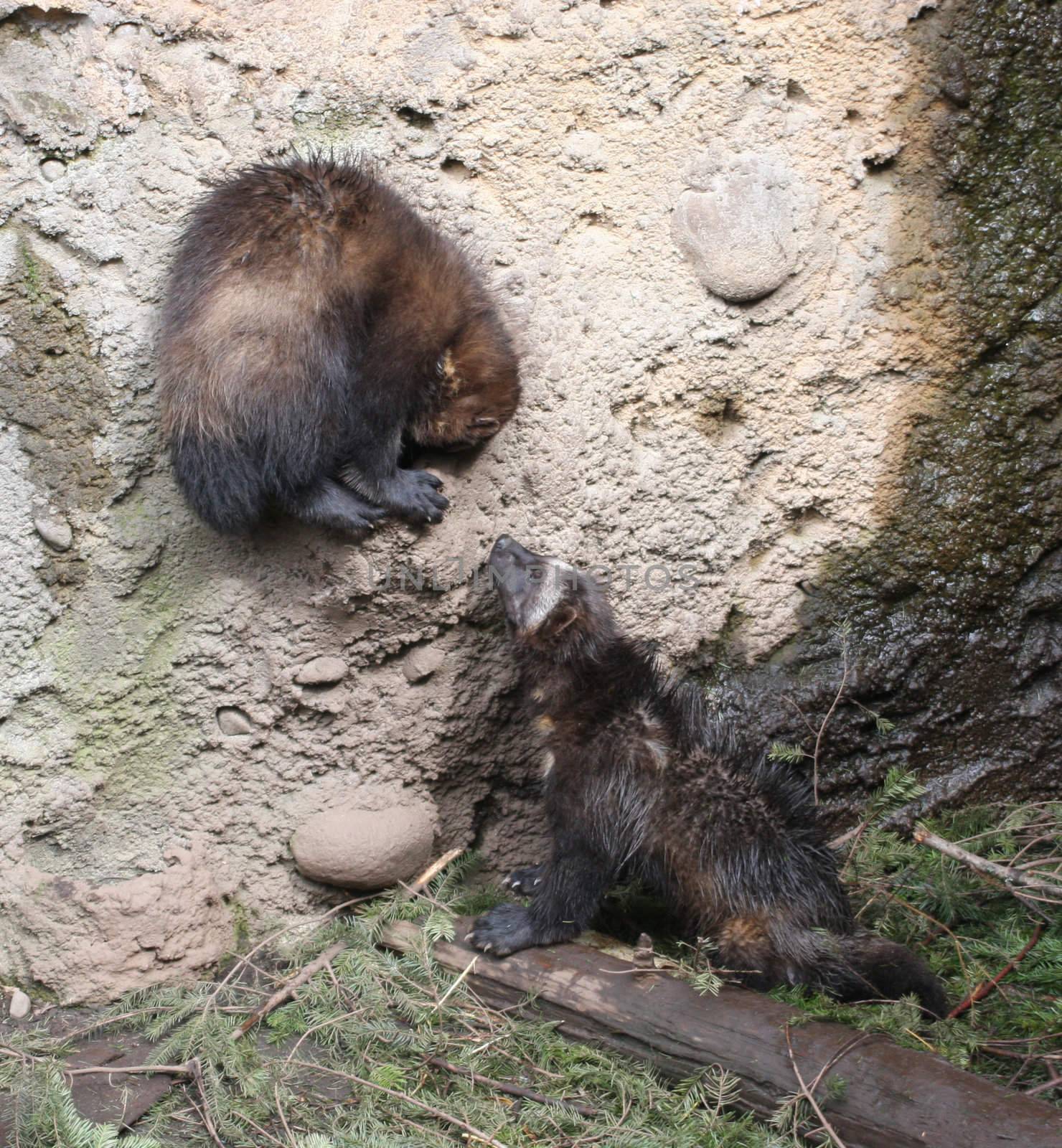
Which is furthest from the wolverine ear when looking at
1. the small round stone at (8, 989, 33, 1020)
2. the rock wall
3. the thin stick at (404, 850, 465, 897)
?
the small round stone at (8, 989, 33, 1020)

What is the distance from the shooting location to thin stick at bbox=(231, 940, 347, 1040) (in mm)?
3906

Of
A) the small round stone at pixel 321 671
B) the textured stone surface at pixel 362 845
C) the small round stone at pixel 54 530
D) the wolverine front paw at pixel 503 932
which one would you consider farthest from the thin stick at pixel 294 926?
the small round stone at pixel 54 530

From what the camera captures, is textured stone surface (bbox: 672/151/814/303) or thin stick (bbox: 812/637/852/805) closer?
textured stone surface (bbox: 672/151/814/303)

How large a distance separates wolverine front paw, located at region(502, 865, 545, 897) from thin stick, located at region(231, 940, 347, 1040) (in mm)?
653

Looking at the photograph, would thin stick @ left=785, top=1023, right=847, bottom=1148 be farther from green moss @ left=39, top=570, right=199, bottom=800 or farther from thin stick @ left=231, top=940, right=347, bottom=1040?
green moss @ left=39, top=570, right=199, bottom=800

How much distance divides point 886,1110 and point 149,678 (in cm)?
279

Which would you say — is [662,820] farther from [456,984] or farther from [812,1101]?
[812,1101]

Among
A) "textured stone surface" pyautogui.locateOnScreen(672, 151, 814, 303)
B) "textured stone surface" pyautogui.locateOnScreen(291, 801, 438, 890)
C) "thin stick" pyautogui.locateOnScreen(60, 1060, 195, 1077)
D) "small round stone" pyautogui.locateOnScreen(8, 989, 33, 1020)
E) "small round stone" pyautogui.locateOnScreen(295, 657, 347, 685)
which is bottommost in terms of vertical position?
"small round stone" pyautogui.locateOnScreen(8, 989, 33, 1020)

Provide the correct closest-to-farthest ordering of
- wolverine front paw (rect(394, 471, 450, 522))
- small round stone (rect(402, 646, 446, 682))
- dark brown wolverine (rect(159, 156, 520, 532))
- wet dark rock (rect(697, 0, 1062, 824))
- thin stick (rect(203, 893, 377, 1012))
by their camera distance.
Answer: dark brown wolverine (rect(159, 156, 520, 532)), wolverine front paw (rect(394, 471, 450, 522)), thin stick (rect(203, 893, 377, 1012)), small round stone (rect(402, 646, 446, 682)), wet dark rock (rect(697, 0, 1062, 824))

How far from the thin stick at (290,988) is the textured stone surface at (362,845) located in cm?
26

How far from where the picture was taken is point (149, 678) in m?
4.18

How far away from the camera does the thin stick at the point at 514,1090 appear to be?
3.45 meters

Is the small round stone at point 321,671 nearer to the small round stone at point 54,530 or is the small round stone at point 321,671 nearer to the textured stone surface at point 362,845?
the textured stone surface at point 362,845

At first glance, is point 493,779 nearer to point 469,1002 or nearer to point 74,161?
point 469,1002
